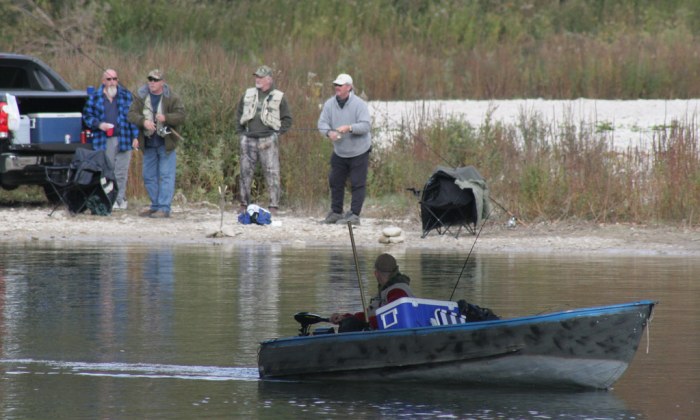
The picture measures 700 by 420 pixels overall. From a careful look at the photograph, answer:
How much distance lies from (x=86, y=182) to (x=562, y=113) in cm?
1131

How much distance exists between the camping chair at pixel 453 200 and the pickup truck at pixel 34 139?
5.39 m

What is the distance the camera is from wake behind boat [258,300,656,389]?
10.1 meters

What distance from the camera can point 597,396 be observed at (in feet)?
33.0

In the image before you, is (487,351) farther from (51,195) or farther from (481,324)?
(51,195)

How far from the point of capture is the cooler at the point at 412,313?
10.4 m

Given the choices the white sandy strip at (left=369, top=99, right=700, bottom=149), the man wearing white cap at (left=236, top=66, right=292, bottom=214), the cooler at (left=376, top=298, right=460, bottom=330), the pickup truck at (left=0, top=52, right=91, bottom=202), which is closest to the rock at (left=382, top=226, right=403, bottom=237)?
the man wearing white cap at (left=236, top=66, right=292, bottom=214)

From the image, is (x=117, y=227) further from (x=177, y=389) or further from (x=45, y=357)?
(x=177, y=389)

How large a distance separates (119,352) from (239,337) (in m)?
1.17

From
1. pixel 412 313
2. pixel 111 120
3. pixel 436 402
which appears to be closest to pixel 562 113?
pixel 111 120

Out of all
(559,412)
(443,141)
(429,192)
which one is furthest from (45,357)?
(443,141)

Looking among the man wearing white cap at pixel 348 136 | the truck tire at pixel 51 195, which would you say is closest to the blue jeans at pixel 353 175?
the man wearing white cap at pixel 348 136

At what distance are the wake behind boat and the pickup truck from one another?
1140 centimetres

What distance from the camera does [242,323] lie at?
13.0 meters

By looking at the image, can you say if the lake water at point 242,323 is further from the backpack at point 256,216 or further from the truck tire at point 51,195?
the truck tire at point 51,195
